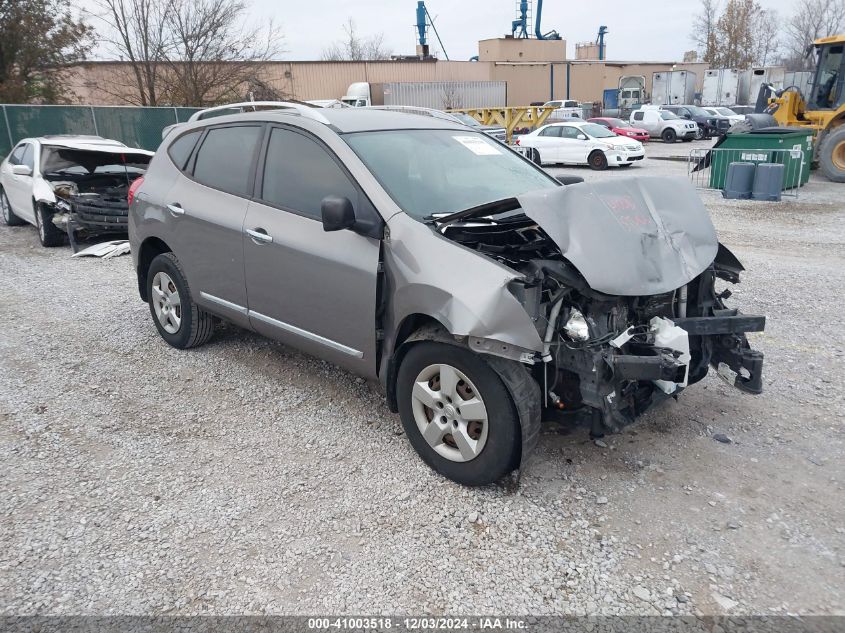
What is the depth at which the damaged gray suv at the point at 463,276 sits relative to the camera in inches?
118

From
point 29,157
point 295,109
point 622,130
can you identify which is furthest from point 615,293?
point 622,130

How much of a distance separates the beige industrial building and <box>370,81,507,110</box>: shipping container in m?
2.40

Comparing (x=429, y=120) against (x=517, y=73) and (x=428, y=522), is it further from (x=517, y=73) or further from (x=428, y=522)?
(x=517, y=73)

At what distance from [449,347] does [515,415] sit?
47 cm

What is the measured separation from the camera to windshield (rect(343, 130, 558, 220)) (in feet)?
12.0

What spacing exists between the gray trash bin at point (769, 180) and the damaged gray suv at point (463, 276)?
10.9 metres

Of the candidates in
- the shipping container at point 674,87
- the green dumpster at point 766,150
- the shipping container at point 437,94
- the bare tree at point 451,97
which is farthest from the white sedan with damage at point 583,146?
the shipping container at point 674,87

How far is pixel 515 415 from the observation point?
300 centimetres

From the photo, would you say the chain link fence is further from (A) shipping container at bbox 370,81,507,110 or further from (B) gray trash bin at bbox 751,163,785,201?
(A) shipping container at bbox 370,81,507,110

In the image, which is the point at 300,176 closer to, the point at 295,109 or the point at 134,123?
the point at 295,109

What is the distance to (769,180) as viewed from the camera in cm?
1320

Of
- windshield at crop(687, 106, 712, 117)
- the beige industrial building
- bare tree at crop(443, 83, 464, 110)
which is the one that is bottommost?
windshield at crop(687, 106, 712, 117)

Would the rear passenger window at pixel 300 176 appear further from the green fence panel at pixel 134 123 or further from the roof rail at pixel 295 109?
the green fence panel at pixel 134 123

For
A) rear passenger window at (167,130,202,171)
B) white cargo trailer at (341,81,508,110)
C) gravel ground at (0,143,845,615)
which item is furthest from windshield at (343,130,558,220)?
white cargo trailer at (341,81,508,110)
